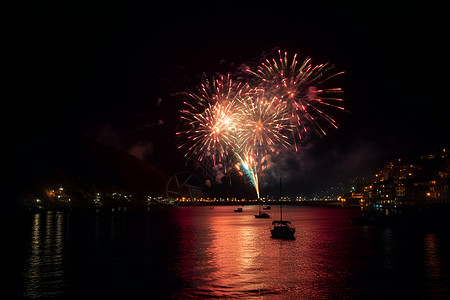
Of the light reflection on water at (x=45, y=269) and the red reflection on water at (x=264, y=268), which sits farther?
the light reflection on water at (x=45, y=269)

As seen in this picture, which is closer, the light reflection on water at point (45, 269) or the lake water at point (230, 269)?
the lake water at point (230, 269)

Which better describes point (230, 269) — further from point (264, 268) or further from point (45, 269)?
point (45, 269)

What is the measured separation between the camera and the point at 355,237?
9019 cm

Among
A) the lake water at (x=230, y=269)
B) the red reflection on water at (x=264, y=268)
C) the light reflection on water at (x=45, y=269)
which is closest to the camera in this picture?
the lake water at (x=230, y=269)

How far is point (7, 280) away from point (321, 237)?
200 ft

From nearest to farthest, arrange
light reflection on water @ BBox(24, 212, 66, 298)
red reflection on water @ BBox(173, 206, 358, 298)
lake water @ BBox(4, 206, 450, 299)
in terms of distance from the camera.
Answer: lake water @ BBox(4, 206, 450, 299) → red reflection on water @ BBox(173, 206, 358, 298) → light reflection on water @ BBox(24, 212, 66, 298)

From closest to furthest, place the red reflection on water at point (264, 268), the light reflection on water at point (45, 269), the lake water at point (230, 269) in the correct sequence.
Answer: the lake water at point (230, 269), the red reflection on water at point (264, 268), the light reflection on water at point (45, 269)

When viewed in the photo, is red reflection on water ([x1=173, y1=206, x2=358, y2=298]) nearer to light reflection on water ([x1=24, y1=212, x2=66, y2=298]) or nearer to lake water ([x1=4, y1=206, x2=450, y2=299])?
lake water ([x1=4, y1=206, x2=450, y2=299])

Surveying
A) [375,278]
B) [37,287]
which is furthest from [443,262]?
[37,287]

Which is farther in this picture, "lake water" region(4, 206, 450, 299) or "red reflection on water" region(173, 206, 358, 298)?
"red reflection on water" region(173, 206, 358, 298)

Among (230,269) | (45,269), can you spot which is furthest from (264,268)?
(45,269)

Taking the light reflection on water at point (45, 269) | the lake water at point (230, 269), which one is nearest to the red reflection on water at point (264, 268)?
the lake water at point (230, 269)

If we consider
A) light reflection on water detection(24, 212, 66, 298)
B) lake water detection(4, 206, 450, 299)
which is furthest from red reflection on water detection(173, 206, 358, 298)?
light reflection on water detection(24, 212, 66, 298)

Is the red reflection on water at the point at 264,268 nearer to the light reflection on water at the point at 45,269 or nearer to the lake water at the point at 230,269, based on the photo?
the lake water at the point at 230,269
